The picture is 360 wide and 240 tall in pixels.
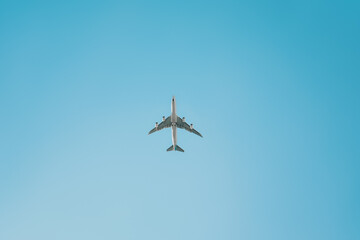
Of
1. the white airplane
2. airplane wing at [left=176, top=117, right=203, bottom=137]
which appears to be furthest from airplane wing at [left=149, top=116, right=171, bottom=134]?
airplane wing at [left=176, top=117, right=203, bottom=137]

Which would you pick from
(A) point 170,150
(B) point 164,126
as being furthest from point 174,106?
(A) point 170,150

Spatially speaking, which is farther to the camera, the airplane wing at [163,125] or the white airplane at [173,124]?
the airplane wing at [163,125]

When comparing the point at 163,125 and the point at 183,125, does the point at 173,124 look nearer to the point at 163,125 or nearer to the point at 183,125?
the point at 163,125

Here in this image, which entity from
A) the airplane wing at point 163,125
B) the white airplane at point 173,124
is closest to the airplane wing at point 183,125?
the white airplane at point 173,124

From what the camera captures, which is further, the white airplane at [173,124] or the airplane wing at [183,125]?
the airplane wing at [183,125]

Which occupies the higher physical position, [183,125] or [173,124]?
[183,125]

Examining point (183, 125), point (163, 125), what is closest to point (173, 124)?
point (163, 125)

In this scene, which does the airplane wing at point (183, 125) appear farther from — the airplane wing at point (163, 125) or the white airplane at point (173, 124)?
the airplane wing at point (163, 125)

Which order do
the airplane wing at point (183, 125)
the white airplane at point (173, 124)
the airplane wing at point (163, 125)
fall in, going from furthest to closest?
the airplane wing at point (183, 125) → the airplane wing at point (163, 125) → the white airplane at point (173, 124)

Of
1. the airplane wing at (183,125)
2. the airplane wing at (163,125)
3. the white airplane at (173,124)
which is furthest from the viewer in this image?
the airplane wing at (183,125)

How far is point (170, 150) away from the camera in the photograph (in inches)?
5098

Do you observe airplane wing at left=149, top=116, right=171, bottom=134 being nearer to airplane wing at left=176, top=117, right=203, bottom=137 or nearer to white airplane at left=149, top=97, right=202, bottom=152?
white airplane at left=149, top=97, right=202, bottom=152

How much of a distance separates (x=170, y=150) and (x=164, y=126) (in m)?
14.3

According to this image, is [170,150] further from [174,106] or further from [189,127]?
[174,106]
